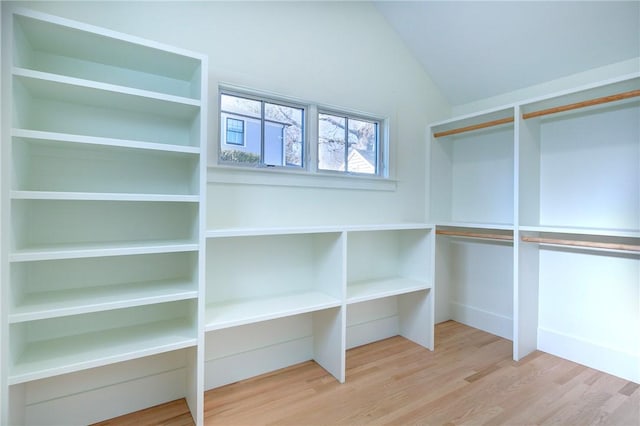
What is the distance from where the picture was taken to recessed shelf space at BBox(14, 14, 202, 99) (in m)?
1.28

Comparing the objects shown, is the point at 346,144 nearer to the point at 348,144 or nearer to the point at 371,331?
the point at 348,144

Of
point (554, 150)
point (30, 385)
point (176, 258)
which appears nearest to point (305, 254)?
point (176, 258)

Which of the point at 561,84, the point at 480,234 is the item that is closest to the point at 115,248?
the point at 480,234

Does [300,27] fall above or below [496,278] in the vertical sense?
above

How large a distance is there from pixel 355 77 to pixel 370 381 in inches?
86.2

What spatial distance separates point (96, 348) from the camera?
142cm

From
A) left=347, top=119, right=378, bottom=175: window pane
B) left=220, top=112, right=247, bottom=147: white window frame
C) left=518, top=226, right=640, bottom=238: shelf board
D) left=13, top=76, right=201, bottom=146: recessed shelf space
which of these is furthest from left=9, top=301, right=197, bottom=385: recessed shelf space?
left=518, top=226, right=640, bottom=238: shelf board

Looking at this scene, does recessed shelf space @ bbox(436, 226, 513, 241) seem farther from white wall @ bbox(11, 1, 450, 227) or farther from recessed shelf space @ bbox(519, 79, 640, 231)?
white wall @ bbox(11, 1, 450, 227)

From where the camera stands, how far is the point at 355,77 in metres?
2.47

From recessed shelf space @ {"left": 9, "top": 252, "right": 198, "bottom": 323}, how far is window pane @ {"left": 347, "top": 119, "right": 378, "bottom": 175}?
148 centimetres

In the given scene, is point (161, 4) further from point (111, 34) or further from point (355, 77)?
point (355, 77)

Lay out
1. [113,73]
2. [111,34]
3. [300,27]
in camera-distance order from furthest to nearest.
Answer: [300,27]
[113,73]
[111,34]

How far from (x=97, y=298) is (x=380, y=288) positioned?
171 centimetres

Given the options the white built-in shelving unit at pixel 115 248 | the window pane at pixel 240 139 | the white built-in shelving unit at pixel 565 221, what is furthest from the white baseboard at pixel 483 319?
the window pane at pixel 240 139
